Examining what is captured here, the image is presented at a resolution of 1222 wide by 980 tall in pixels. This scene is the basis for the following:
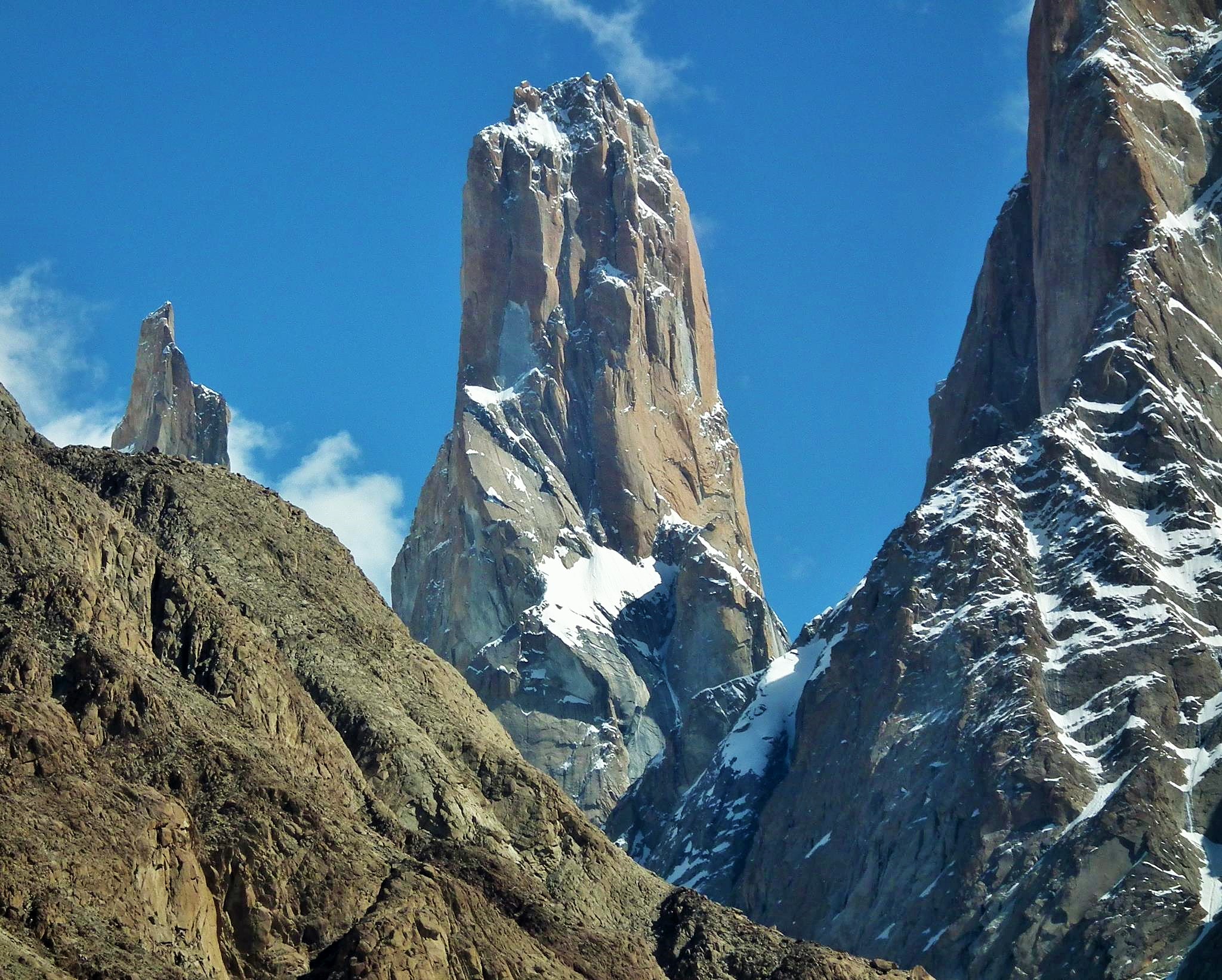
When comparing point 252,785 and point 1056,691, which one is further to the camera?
point 1056,691

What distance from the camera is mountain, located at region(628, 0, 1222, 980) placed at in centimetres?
14888

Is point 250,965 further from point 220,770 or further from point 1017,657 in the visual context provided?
point 1017,657

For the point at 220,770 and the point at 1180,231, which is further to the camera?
the point at 1180,231

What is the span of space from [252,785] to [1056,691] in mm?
99378

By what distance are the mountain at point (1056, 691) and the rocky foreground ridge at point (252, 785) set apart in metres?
Result: 61.8

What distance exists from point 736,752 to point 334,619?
352 ft

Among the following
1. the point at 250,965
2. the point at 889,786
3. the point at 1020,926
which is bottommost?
the point at 250,965

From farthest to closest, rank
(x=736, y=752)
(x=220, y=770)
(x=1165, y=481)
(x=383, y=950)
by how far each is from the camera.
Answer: (x=736, y=752) → (x=1165, y=481) → (x=220, y=770) → (x=383, y=950)

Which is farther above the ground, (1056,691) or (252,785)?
(1056,691)

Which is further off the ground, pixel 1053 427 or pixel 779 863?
pixel 1053 427

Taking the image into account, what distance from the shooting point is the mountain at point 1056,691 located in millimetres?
148875

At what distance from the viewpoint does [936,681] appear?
170250mm

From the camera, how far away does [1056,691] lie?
16438cm

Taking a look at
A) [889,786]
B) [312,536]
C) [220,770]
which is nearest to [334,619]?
[312,536]
